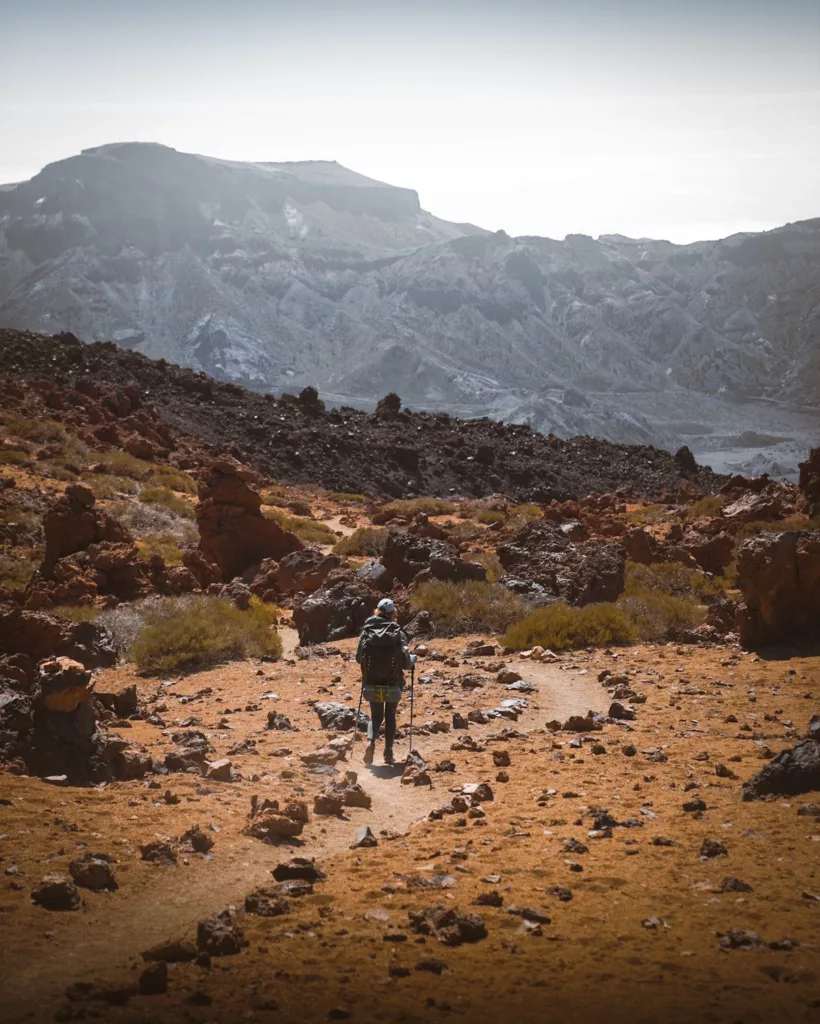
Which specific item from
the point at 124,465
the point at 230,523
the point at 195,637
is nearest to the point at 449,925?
the point at 195,637

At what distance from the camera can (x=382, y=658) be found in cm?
904

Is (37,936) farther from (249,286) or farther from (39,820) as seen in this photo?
(249,286)

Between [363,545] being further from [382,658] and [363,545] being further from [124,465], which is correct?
[382,658]

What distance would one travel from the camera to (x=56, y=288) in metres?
112

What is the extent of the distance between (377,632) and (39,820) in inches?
148

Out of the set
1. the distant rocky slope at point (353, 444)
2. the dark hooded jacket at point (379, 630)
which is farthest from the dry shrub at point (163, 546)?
the distant rocky slope at point (353, 444)

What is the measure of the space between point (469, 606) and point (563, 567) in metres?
2.58

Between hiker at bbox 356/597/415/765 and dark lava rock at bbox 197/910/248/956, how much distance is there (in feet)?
13.6

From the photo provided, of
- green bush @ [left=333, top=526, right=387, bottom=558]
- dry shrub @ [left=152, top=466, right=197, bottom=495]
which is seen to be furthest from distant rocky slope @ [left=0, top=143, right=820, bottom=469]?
green bush @ [left=333, top=526, right=387, bottom=558]

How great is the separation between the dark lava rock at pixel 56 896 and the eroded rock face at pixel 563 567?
36.9ft

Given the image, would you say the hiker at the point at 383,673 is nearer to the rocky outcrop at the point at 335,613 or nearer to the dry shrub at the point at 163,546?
the rocky outcrop at the point at 335,613

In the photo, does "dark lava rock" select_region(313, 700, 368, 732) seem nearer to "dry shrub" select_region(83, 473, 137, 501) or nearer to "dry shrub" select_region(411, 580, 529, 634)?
"dry shrub" select_region(411, 580, 529, 634)

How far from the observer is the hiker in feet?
29.0

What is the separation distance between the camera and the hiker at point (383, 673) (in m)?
8.84
